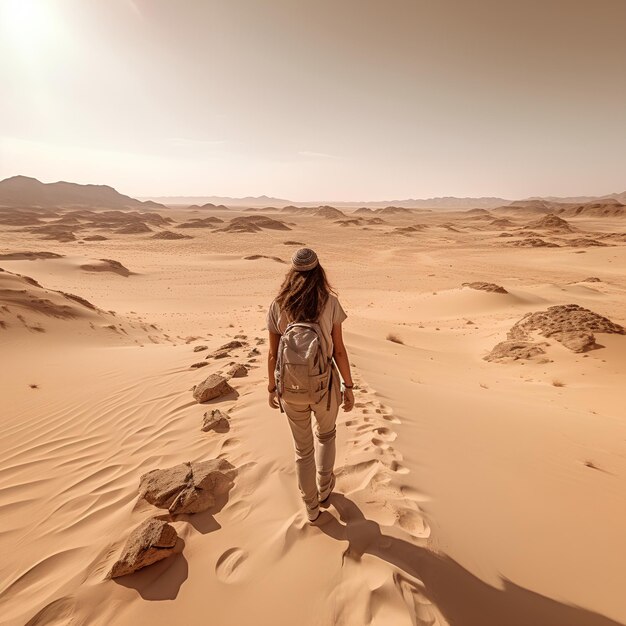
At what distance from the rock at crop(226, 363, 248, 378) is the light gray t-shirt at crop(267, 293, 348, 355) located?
131 inches

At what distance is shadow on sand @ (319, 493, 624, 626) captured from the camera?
1894mm

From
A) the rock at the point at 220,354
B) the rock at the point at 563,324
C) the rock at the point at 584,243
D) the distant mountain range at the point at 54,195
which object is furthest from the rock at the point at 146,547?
the distant mountain range at the point at 54,195

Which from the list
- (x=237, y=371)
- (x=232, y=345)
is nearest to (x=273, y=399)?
(x=237, y=371)

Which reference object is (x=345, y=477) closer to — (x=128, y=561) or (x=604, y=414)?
(x=128, y=561)

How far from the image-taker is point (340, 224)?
68812 millimetres

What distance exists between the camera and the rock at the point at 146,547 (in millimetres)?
2127

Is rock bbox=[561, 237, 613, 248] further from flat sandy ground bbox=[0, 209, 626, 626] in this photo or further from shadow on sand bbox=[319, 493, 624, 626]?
shadow on sand bbox=[319, 493, 624, 626]

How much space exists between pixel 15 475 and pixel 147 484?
5.39ft

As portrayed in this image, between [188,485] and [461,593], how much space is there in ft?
6.52

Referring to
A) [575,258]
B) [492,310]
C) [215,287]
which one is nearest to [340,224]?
[575,258]

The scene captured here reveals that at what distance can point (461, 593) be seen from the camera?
6.53 feet

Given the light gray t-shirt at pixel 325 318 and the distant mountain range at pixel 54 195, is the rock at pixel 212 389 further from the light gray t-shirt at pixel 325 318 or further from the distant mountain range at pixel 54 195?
the distant mountain range at pixel 54 195

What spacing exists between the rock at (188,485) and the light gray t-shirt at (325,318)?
1434 mm

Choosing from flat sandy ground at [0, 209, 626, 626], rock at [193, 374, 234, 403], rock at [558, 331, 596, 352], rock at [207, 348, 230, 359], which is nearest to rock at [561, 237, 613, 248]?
rock at [558, 331, 596, 352]
